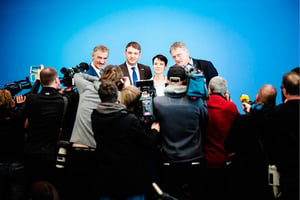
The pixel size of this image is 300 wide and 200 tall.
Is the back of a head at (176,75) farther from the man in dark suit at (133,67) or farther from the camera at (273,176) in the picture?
the man in dark suit at (133,67)

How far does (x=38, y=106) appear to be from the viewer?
213 centimetres

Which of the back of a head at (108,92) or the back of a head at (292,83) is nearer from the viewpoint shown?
the back of a head at (292,83)

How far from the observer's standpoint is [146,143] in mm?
1778

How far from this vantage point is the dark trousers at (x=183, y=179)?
196 centimetres

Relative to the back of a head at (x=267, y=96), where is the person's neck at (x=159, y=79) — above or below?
above

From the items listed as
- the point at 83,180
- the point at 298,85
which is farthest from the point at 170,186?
the point at 298,85

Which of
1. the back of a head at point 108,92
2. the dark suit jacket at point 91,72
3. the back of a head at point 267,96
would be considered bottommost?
the back of a head at point 267,96

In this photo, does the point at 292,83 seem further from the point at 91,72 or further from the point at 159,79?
the point at 91,72

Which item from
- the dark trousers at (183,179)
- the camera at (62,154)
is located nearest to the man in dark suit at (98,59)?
the camera at (62,154)

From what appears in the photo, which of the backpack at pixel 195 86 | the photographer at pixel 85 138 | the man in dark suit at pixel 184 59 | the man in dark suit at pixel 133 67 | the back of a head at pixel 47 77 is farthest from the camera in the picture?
the man in dark suit at pixel 133 67

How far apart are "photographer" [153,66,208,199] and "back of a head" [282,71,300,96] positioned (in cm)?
55

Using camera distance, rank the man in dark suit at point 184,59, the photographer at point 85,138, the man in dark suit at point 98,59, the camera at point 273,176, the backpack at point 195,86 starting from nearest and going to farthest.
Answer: the camera at point 273,176
the backpack at point 195,86
the photographer at point 85,138
the man in dark suit at point 98,59
the man in dark suit at point 184,59

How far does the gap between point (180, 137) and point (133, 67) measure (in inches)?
53.5

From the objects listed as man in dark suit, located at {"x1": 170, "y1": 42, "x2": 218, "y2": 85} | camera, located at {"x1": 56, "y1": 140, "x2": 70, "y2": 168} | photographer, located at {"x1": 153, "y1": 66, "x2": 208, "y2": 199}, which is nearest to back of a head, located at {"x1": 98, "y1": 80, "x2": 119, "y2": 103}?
photographer, located at {"x1": 153, "y1": 66, "x2": 208, "y2": 199}
